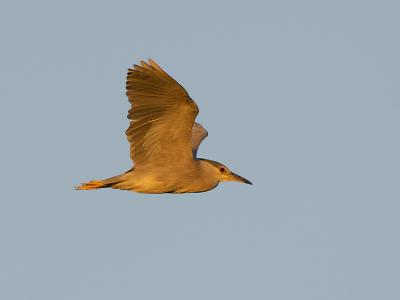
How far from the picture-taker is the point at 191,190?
14.6 meters

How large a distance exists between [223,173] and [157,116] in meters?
2.25

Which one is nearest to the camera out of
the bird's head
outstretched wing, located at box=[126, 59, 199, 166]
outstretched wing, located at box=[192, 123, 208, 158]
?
outstretched wing, located at box=[126, 59, 199, 166]

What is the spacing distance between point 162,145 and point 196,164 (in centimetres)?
84

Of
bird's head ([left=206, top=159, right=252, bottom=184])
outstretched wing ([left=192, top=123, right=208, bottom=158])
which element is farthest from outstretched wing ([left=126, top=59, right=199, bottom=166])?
outstretched wing ([left=192, top=123, right=208, bottom=158])

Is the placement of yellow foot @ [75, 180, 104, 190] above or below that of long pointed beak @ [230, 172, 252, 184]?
below

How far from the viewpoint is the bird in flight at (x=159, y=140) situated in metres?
13.1

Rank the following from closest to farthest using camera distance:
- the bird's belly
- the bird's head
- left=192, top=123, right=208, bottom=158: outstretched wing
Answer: the bird's belly
the bird's head
left=192, top=123, right=208, bottom=158: outstretched wing

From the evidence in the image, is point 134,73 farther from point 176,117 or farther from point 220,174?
point 220,174

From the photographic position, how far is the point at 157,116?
1348cm

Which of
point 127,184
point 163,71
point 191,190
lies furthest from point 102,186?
point 163,71

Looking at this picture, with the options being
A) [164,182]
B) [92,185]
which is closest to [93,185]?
[92,185]

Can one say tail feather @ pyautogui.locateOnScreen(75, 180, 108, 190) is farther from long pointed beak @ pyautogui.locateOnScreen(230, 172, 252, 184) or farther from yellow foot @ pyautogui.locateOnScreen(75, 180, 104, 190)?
long pointed beak @ pyautogui.locateOnScreen(230, 172, 252, 184)

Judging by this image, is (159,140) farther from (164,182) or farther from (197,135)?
(197,135)

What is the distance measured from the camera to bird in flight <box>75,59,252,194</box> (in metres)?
13.1
